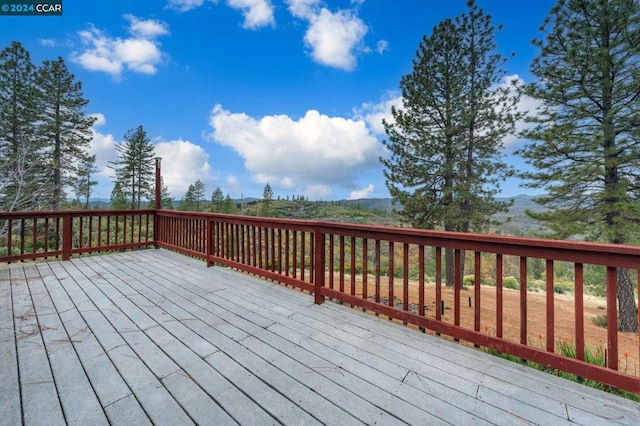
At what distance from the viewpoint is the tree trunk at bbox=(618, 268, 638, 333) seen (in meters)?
7.57

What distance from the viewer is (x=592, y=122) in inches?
314

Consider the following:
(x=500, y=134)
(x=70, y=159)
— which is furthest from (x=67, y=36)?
(x=500, y=134)

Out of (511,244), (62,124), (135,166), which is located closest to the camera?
(511,244)

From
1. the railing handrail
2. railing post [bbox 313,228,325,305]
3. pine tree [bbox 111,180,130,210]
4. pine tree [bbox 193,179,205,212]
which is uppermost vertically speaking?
pine tree [bbox 193,179,205,212]

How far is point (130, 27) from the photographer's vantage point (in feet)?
23.0

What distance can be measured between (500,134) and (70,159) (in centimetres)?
2020

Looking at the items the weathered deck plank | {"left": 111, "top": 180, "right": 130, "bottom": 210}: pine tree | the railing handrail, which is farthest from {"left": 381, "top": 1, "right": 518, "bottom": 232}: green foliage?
{"left": 111, "top": 180, "right": 130, "bottom": 210}: pine tree

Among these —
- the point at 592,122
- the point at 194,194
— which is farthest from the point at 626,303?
the point at 194,194

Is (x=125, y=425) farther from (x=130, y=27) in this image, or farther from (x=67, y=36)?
(x=67, y=36)

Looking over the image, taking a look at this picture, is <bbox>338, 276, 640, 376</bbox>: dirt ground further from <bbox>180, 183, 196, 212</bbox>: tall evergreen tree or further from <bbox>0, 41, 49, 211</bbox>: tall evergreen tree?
<bbox>180, 183, 196, 212</bbox>: tall evergreen tree

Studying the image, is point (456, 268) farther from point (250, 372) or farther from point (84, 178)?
point (84, 178)

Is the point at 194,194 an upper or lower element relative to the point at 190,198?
upper

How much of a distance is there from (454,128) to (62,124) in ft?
60.3

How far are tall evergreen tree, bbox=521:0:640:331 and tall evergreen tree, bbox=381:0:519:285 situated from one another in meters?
1.61
